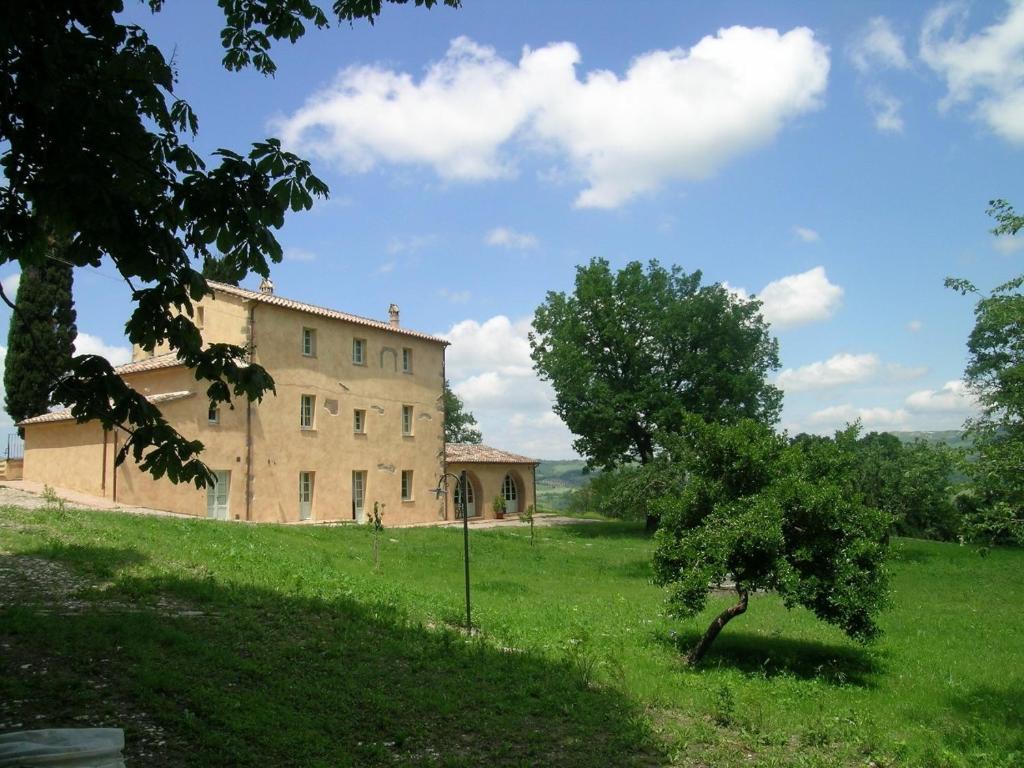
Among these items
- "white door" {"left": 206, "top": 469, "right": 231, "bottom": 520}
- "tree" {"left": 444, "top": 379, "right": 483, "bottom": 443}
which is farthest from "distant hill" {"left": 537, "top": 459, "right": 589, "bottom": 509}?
"white door" {"left": 206, "top": 469, "right": 231, "bottom": 520}

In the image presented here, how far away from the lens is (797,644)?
1302 cm

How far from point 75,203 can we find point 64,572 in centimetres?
860

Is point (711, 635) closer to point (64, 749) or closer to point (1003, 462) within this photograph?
point (1003, 462)

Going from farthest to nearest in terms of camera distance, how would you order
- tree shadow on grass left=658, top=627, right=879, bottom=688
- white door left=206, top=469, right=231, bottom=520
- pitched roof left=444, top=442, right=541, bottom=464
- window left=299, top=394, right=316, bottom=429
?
1. pitched roof left=444, top=442, right=541, bottom=464
2. window left=299, top=394, right=316, bottom=429
3. white door left=206, top=469, right=231, bottom=520
4. tree shadow on grass left=658, top=627, right=879, bottom=688

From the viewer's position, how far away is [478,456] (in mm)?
38906

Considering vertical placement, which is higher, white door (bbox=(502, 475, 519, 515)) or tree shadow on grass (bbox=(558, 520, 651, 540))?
white door (bbox=(502, 475, 519, 515))

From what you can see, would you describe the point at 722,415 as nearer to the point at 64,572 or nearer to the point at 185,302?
the point at 64,572

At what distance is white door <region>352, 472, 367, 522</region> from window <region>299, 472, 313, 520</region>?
216 centimetres

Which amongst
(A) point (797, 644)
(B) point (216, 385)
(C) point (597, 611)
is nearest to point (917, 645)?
(A) point (797, 644)

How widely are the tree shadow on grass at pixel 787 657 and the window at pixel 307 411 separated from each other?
62.9 ft

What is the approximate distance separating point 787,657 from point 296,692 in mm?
7965

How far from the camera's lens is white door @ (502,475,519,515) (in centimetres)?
4067

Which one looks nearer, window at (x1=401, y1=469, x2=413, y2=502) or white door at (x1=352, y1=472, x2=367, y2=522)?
white door at (x1=352, y1=472, x2=367, y2=522)

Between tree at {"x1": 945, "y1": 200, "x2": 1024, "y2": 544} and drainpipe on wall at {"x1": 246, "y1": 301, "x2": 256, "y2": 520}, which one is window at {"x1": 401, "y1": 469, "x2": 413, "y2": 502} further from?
tree at {"x1": 945, "y1": 200, "x2": 1024, "y2": 544}
